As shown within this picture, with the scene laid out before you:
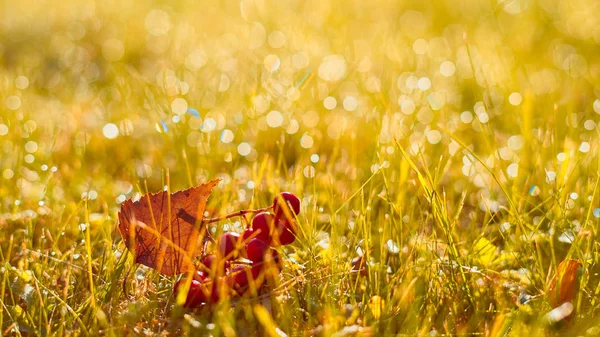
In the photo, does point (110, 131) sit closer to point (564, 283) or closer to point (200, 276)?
point (200, 276)

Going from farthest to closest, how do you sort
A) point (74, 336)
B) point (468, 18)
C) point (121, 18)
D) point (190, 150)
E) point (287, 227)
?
point (121, 18), point (468, 18), point (190, 150), point (287, 227), point (74, 336)

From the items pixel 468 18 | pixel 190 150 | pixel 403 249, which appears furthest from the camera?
pixel 468 18

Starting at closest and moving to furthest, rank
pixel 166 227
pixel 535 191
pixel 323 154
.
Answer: pixel 166 227 < pixel 535 191 < pixel 323 154

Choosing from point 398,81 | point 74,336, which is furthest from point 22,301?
point 398,81

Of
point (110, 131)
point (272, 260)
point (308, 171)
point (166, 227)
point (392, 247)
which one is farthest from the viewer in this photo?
point (110, 131)

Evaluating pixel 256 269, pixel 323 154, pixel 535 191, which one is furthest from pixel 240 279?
pixel 323 154

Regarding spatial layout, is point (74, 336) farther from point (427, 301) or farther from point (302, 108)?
point (302, 108)
